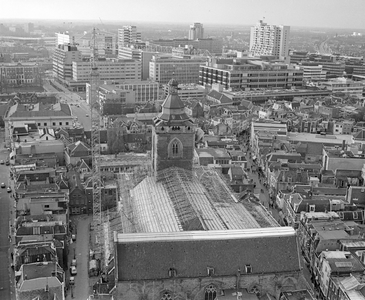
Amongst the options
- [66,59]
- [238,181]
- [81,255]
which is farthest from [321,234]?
[66,59]

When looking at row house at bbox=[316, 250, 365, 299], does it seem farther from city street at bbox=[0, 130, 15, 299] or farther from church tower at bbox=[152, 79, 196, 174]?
city street at bbox=[0, 130, 15, 299]

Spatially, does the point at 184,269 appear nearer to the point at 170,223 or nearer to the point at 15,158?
the point at 170,223

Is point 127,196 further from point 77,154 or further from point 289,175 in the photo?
point 77,154

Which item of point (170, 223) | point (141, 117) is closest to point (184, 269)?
point (170, 223)

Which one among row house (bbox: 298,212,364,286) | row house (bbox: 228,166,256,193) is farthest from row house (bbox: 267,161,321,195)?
row house (bbox: 298,212,364,286)

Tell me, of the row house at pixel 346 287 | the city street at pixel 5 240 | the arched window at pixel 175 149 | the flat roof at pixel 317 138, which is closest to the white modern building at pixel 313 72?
the flat roof at pixel 317 138

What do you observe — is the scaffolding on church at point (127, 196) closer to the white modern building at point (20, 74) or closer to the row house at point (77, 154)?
the row house at point (77, 154)

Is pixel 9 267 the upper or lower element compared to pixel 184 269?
lower
